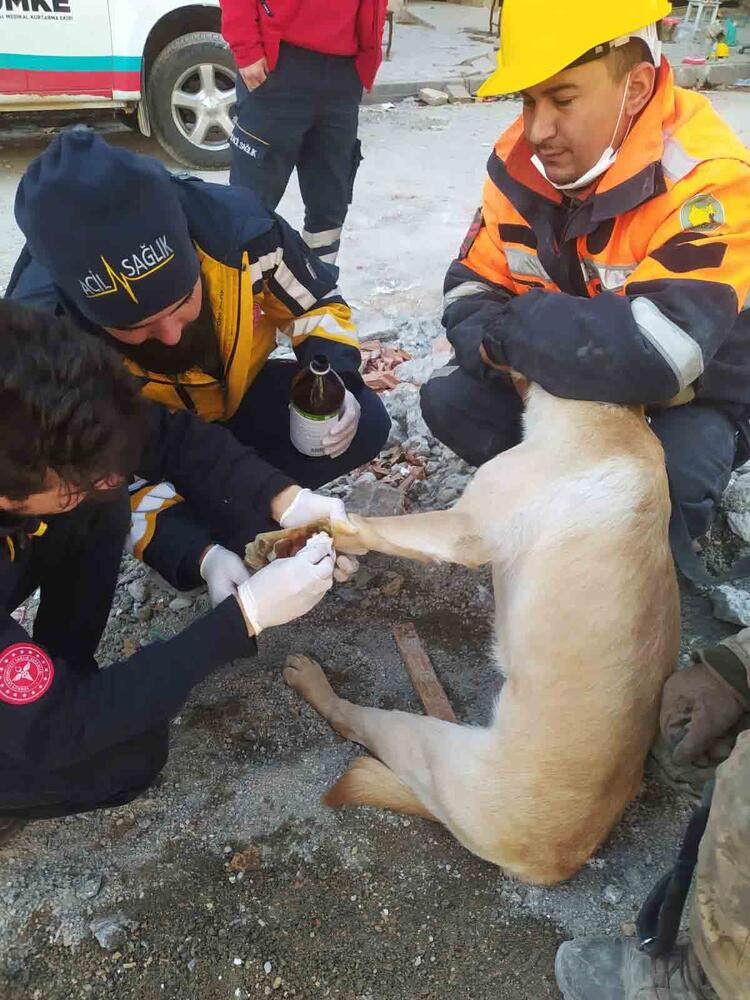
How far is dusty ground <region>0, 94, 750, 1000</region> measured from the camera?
1866mm

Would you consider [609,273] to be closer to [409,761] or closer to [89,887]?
[409,761]

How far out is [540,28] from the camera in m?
1.99

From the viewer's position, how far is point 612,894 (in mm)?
2057

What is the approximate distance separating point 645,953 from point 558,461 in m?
1.21

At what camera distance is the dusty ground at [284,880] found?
187 cm

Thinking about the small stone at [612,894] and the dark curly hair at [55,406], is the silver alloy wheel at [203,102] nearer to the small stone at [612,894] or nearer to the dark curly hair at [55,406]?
the dark curly hair at [55,406]

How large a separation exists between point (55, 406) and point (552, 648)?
1.28 metres

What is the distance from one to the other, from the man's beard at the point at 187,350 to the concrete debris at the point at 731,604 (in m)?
1.85

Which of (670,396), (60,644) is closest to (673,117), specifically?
(670,396)

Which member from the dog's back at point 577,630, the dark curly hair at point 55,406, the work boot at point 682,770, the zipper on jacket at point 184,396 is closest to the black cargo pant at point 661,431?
the dog's back at point 577,630

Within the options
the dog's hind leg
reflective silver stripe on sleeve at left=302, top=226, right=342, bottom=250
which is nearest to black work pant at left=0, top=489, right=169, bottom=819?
the dog's hind leg

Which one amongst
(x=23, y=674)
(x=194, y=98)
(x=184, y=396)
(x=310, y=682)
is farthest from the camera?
(x=194, y=98)

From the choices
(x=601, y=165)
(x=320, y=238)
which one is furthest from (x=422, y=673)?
(x=320, y=238)

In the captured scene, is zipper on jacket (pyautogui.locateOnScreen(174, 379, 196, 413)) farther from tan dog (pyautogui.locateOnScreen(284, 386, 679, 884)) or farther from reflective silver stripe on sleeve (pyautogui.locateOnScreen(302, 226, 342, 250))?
reflective silver stripe on sleeve (pyautogui.locateOnScreen(302, 226, 342, 250))
